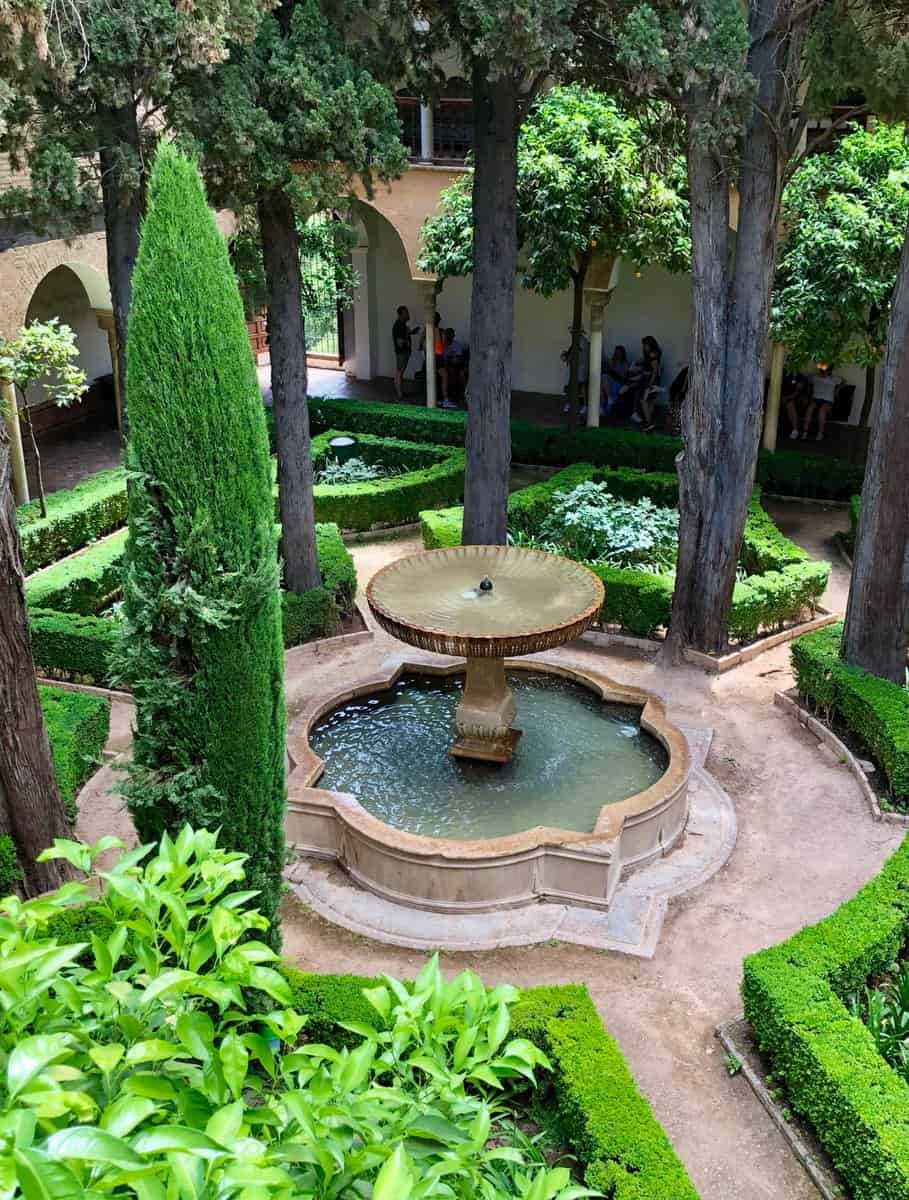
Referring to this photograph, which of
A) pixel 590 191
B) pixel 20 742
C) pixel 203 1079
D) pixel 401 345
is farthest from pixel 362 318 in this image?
pixel 203 1079

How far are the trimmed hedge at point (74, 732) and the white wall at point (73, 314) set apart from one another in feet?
35.1

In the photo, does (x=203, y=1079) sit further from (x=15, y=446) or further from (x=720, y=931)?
(x=15, y=446)

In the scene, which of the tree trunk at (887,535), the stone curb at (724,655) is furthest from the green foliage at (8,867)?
the tree trunk at (887,535)

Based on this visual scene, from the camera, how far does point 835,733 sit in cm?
971

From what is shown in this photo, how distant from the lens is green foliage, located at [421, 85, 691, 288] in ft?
45.4

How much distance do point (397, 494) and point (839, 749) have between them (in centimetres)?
665

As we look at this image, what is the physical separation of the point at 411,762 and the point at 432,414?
895 cm

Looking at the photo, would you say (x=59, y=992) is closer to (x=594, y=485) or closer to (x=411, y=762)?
(x=411, y=762)

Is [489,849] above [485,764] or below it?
above

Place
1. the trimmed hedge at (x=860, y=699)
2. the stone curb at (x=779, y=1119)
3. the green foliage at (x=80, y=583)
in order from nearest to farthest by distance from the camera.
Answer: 1. the stone curb at (x=779, y=1119)
2. the trimmed hedge at (x=860, y=699)
3. the green foliage at (x=80, y=583)

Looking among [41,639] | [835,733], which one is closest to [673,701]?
[835,733]

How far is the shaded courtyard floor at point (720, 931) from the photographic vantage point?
19.8 ft

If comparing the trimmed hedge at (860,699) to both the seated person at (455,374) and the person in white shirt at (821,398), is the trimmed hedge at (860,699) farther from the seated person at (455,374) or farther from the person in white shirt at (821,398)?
the seated person at (455,374)

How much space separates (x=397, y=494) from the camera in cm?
1443
